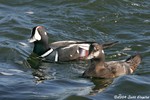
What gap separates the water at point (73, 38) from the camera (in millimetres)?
12594

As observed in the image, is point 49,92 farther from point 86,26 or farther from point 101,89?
point 86,26

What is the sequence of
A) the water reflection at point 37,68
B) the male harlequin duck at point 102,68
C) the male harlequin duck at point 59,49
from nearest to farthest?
the male harlequin duck at point 102,68 → the water reflection at point 37,68 → the male harlequin duck at point 59,49

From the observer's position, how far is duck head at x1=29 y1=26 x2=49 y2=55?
17453 millimetres

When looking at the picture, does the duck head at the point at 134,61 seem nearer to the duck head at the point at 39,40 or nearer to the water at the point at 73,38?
the water at the point at 73,38

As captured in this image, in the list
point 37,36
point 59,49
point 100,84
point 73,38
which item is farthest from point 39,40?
point 100,84

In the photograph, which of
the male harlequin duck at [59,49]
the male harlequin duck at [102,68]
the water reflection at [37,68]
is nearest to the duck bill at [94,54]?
the male harlequin duck at [102,68]

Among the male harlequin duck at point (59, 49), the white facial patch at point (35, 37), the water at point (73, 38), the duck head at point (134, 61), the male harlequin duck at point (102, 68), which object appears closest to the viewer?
the water at point (73, 38)

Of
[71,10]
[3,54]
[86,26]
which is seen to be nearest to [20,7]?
[71,10]

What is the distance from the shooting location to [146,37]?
59.2 feet

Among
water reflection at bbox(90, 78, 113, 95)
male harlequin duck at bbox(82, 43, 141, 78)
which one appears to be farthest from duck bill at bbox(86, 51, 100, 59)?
water reflection at bbox(90, 78, 113, 95)

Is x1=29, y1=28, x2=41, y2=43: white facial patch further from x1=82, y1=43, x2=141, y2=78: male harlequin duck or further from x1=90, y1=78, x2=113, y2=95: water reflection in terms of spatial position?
x1=90, y1=78, x2=113, y2=95: water reflection

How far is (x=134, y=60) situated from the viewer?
49.2ft

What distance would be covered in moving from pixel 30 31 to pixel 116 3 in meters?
3.58

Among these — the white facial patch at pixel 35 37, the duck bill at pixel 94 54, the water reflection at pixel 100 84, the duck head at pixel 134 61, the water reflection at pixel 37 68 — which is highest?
the duck bill at pixel 94 54
